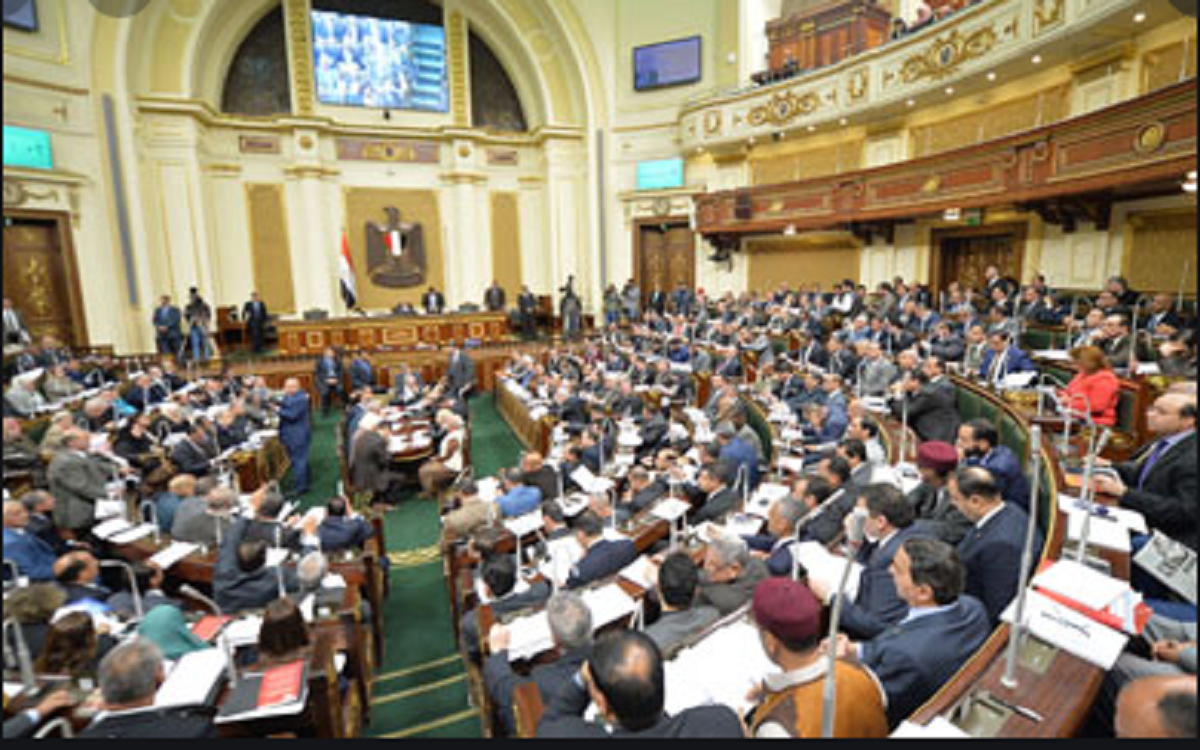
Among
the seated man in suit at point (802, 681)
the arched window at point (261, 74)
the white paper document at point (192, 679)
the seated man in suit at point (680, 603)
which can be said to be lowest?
the white paper document at point (192, 679)

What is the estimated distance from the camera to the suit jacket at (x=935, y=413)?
5.89 m

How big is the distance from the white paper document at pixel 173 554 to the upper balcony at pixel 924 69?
12.2m

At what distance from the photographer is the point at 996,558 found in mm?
2943

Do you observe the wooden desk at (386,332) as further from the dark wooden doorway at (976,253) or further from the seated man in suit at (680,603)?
the seated man in suit at (680,603)

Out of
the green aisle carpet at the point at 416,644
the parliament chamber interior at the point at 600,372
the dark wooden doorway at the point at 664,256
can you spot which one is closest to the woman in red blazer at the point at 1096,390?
the parliament chamber interior at the point at 600,372

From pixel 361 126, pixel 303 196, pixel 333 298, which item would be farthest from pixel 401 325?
pixel 361 126

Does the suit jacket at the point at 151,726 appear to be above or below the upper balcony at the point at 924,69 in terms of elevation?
below

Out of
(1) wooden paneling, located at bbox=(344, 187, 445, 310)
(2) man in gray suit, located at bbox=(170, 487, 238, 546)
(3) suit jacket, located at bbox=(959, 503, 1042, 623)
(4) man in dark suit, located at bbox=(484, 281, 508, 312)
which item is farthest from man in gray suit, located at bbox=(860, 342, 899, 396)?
(1) wooden paneling, located at bbox=(344, 187, 445, 310)

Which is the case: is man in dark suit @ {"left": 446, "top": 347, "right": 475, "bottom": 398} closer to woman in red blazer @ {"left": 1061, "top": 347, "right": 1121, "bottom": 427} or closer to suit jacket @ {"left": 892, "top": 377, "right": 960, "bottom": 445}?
suit jacket @ {"left": 892, "top": 377, "right": 960, "bottom": 445}

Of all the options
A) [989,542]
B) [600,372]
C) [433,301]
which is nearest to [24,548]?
[989,542]

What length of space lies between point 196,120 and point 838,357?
16.2 meters

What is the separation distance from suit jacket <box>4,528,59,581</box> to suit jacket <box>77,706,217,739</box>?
2.17 feet

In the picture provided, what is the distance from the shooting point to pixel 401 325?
14.6m

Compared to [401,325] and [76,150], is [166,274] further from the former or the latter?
[76,150]
